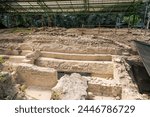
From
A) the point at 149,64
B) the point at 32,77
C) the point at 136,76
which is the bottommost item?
the point at 136,76

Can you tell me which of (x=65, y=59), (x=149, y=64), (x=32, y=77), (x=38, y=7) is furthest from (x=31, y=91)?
(x=38, y=7)

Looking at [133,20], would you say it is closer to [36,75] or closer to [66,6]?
[66,6]

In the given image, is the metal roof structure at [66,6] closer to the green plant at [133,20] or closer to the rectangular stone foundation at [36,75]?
the green plant at [133,20]

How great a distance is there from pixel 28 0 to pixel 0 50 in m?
8.02

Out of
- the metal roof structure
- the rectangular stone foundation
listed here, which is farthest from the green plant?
the rectangular stone foundation

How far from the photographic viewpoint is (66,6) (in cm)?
2206

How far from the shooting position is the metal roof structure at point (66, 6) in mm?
20172

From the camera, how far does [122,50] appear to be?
13.4 m

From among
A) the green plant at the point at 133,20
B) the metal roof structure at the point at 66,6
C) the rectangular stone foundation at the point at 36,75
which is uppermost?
the metal roof structure at the point at 66,6

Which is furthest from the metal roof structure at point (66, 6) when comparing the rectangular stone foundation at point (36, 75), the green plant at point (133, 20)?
the rectangular stone foundation at point (36, 75)

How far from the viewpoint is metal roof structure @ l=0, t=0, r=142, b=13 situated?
20.2 m

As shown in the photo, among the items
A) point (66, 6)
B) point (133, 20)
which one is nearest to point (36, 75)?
point (66, 6)

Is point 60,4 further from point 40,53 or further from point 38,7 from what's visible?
point 40,53

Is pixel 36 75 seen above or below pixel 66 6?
below
